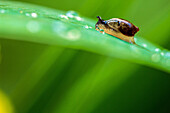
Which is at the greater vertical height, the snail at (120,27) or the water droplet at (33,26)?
the snail at (120,27)

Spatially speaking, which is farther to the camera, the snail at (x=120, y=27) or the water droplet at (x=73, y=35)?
the snail at (x=120, y=27)

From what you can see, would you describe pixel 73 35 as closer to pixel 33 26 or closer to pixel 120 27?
pixel 33 26

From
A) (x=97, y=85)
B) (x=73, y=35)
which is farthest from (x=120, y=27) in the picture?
(x=73, y=35)

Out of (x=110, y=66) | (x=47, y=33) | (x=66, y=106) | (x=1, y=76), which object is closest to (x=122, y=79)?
(x=110, y=66)

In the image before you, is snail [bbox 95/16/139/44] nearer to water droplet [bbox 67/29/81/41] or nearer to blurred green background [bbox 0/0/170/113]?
blurred green background [bbox 0/0/170/113]

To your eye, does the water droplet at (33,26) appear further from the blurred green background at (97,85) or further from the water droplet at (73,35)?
the blurred green background at (97,85)

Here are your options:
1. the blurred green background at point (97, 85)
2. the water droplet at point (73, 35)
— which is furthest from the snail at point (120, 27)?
the water droplet at point (73, 35)

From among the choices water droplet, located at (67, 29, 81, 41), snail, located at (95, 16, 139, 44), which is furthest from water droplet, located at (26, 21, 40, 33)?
snail, located at (95, 16, 139, 44)

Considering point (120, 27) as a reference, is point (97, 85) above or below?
below
